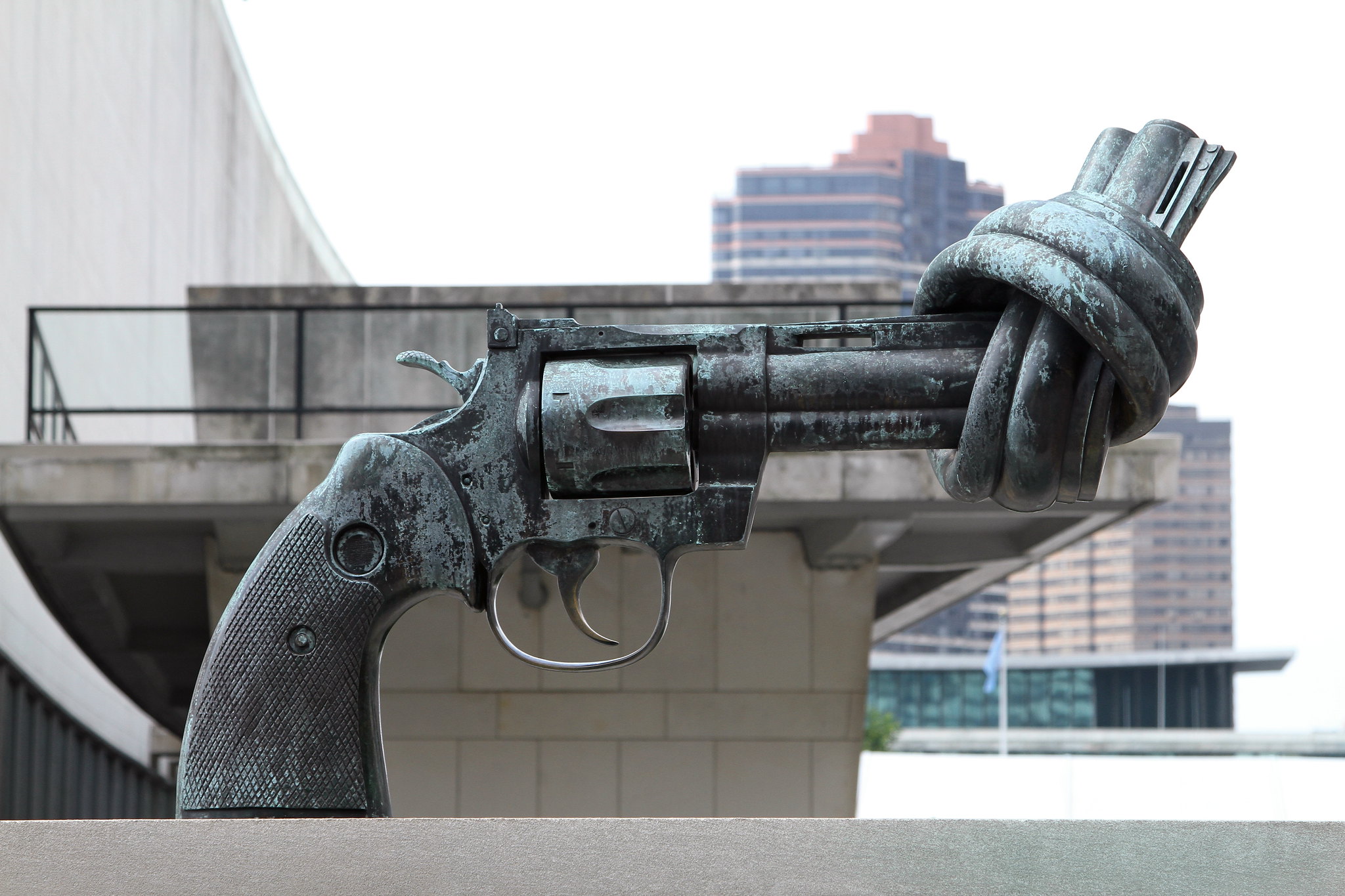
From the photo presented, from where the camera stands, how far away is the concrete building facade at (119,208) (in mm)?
8594

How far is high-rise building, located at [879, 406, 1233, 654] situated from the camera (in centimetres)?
7981

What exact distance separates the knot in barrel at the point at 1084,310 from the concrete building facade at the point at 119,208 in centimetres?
675

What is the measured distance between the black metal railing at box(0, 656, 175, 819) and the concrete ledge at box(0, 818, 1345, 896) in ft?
23.6

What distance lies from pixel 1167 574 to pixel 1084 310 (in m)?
83.9

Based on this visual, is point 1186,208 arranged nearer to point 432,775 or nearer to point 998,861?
point 998,861

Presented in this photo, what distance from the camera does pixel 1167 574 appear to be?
80312 mm

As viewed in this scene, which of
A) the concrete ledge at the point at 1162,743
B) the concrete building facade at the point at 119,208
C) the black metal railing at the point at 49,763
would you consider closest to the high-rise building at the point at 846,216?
the concrete ledge at the point at 1162,743

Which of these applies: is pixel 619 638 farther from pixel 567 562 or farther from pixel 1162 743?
pixel 1162 743

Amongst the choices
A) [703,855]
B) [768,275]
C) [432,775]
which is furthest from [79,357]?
[768,275]

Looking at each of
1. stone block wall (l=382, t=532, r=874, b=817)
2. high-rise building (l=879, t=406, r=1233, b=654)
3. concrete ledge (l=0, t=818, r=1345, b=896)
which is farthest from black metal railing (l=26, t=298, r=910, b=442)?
high-rise building (l=879, t=406, r=1233, b=654)

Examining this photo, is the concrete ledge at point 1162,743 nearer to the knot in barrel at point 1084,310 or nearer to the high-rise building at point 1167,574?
the knot in barrel at point 1084,310

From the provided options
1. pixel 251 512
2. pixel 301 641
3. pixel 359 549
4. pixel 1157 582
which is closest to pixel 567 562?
pixel 359 549

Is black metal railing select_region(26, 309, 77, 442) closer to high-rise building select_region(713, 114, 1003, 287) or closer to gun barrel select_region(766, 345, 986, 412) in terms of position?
gun barrel select_region(766, 345, 986, 412)

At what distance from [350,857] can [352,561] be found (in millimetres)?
480
